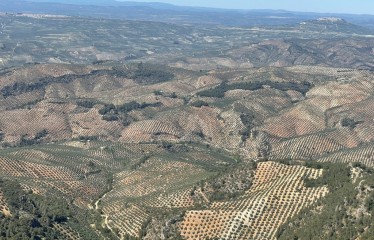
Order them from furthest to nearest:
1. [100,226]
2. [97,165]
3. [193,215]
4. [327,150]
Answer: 1. [327,150]
2. [97,165]
3. [100,226]
4. [193,215]

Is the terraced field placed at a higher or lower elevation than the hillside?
higher

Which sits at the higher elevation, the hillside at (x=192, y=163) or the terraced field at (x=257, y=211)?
the terraced field at (x=257, y=211)

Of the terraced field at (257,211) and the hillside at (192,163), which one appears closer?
the terraced field at (257,211)

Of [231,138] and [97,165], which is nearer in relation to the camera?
[97,165]

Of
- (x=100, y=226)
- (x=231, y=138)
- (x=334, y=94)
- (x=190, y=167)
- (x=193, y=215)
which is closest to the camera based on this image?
(x=193, y=215)

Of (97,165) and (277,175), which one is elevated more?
(277,175)

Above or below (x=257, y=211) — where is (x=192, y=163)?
below

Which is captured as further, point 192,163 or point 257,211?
point 192,163

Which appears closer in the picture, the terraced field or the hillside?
the terraced field

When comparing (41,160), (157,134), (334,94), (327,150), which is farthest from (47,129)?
(334,94)

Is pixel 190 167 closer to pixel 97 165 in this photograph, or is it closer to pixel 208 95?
pixel 97 165

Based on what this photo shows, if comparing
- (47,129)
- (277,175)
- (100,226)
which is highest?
(277,175)
